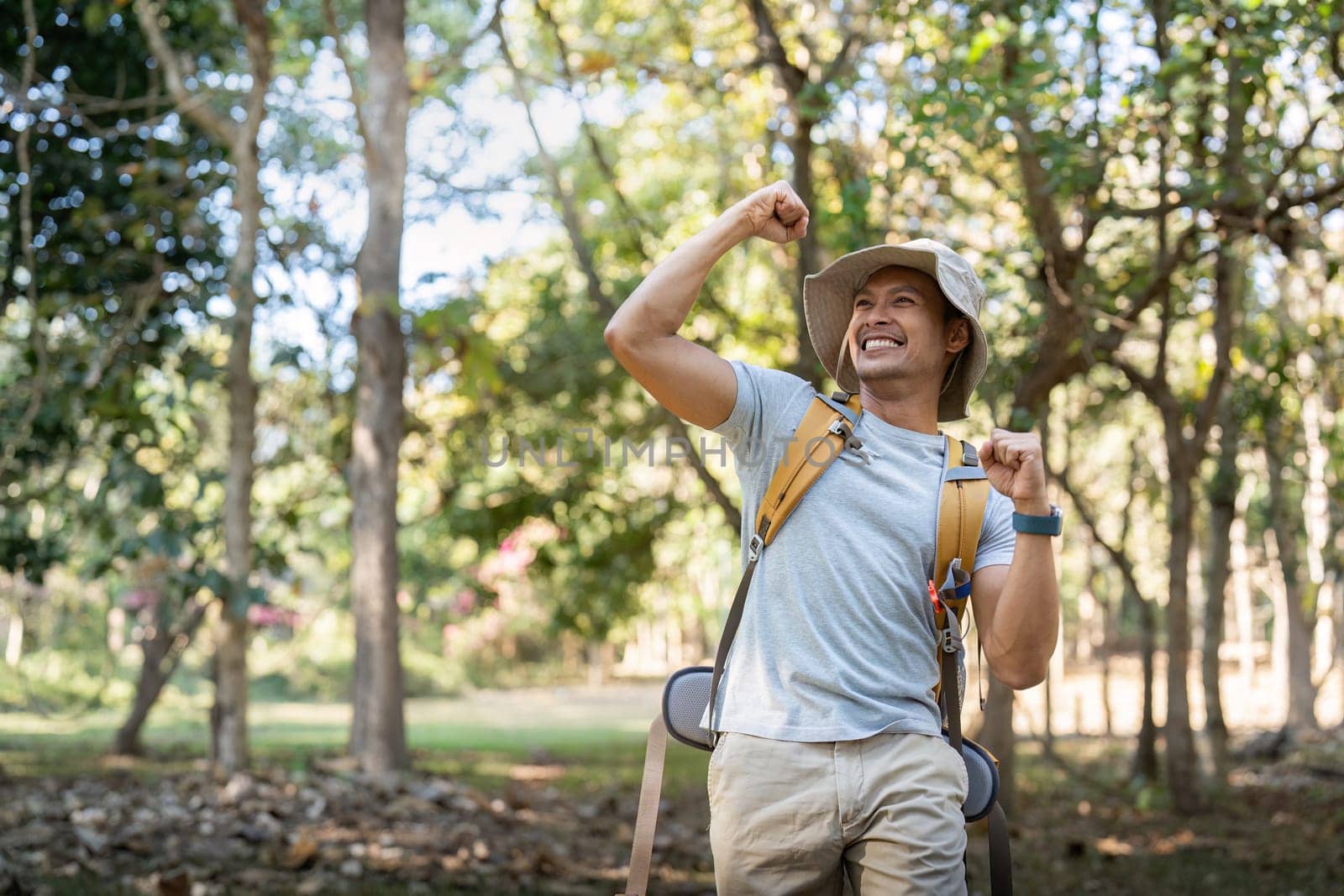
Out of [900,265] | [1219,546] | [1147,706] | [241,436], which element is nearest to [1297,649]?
[1147,706]

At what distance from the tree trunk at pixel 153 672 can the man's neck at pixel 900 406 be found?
9499 mm

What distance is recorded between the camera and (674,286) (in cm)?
268

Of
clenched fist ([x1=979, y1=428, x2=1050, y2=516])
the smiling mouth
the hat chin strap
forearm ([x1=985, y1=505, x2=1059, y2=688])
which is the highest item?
the smiling mouth

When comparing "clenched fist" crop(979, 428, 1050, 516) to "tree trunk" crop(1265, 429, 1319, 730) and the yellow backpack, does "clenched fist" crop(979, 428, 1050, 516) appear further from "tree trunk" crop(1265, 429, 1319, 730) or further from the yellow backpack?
"tree trunk" crop(1265, 429, 1319, 730)

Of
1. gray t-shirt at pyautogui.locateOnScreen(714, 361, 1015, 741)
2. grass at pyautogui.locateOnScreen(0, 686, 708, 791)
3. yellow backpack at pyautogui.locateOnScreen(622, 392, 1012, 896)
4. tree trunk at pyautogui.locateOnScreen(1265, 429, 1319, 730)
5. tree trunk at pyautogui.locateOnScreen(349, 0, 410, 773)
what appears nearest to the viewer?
gray t-shirt at pyautogui.locateOnScreen(714, 361, 1015, 741)

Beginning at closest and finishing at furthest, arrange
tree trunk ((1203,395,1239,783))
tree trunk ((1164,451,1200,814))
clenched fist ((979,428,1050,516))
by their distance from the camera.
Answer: clenched fist ((979,428,1050,516)) < tree trunk ((1164,451,1200,814)) < tree trunk ((1203,395,1239,783))

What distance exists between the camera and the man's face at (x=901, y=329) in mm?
2854

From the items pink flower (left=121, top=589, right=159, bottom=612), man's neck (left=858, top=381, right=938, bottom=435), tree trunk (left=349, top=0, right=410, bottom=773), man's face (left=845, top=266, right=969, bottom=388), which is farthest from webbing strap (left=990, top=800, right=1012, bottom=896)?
tree trunk (left=349, top=0, right=410, bottom=773)

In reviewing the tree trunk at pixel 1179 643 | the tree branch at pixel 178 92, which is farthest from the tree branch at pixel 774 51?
the tree trunk at pixel 1179 643

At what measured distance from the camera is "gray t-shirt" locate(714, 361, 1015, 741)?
2.64m

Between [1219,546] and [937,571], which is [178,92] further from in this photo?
[1219,546]

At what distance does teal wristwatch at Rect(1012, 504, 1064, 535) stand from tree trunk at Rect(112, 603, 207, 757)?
32.4 ft

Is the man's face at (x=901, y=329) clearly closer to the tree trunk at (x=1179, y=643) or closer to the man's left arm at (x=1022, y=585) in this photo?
the man's left arm at (x=1022, y=585)

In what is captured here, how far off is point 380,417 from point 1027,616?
753 cm
